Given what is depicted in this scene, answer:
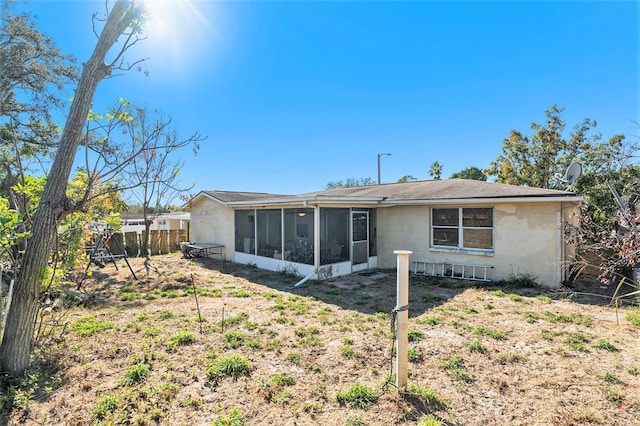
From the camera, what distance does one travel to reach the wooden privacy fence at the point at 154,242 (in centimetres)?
1545

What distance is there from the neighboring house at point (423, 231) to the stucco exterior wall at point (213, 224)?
141 centimetres

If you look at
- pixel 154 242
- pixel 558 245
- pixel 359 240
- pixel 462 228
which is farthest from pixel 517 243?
pixel 154 242

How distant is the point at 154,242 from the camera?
1677 centimetres

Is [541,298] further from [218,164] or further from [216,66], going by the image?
[218,164]

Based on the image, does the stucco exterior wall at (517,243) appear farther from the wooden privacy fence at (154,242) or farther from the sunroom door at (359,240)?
the wooden privacy fence at (154,242)

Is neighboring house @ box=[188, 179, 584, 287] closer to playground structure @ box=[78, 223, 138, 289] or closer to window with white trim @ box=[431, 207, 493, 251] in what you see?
window with white trim @ box=[431, 207, 493, 251]

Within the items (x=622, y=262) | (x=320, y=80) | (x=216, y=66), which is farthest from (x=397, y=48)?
(x=622, y=262)

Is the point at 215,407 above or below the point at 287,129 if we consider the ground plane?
below

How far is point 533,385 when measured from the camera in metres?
3.50

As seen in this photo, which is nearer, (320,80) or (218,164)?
(320,80)

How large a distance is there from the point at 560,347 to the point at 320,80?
466 inches

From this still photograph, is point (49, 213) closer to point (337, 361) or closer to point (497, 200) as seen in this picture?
point (337, 361)

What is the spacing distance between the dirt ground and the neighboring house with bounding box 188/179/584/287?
1688 mm

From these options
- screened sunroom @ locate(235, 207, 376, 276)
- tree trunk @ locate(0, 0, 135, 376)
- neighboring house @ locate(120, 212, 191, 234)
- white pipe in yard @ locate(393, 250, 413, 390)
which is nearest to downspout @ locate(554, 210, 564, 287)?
screened sunroom @ locate(235, 207, 376, 276)
